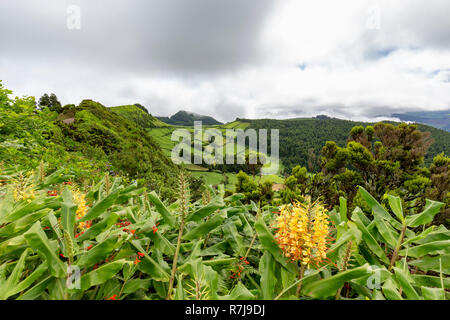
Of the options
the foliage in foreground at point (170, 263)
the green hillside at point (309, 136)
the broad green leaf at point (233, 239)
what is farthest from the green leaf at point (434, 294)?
the green hillside at point (309, 136)

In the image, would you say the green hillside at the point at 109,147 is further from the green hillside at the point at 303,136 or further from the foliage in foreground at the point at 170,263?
the green hillside at the point at 303,136

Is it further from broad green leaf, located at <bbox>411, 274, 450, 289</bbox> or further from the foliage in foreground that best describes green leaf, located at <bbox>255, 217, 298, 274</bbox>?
broad green leaf, located at <bbox>411, 274, 450, 289</bbox>

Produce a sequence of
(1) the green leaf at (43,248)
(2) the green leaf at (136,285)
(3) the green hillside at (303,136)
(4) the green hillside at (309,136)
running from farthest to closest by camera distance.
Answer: (4) the green hillside at (309,136) → (3) the green hillside at (303,136) → (2) the green leaf at (136,285) → (1) the green leaf at (43,248)

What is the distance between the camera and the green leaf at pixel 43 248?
869 millimetres

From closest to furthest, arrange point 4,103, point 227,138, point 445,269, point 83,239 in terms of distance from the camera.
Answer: point 83,239 < point 445,269 < point 4,103 < point 227,138

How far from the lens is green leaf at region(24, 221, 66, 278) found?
869 mm

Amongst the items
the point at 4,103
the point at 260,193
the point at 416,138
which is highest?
the point at 4,103

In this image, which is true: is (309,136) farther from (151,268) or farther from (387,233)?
(151,268)

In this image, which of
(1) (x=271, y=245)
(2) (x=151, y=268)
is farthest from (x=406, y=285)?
(2) (x=151, y=268)

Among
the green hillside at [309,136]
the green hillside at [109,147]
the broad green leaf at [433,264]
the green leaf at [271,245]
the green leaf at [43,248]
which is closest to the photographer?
the green leaf at [43,248]
